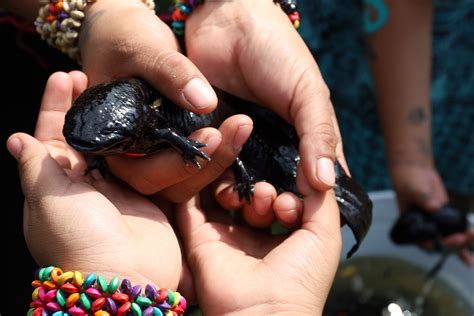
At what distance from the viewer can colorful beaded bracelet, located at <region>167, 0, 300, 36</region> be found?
2988 millimetres

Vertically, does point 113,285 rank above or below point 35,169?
below

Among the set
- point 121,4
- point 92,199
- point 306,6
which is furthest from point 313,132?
point 306,6

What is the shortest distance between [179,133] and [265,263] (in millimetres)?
707

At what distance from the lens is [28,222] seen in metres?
2.13

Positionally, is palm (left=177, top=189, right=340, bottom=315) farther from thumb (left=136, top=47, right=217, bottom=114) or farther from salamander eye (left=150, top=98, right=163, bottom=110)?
thumb (left=136, top=47, right=217, bottom=114)

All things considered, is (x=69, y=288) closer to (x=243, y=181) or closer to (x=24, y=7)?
(x=243, y=181)

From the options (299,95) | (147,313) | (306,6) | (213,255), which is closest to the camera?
(147,313)

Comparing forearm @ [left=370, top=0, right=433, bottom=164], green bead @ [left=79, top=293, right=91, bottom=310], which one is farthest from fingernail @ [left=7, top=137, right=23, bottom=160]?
forearm @ [left=370, top=0, right=433, bottom=164]

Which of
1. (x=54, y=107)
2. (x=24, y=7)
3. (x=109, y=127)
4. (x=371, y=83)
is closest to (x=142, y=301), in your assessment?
(x=109, y=127)

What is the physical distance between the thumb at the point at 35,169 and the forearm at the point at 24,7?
100 centimetres

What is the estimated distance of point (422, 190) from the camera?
13.6 ft

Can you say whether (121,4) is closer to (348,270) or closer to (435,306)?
(348,270)

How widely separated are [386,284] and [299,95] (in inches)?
103

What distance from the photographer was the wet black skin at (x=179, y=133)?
2098 millimetres
